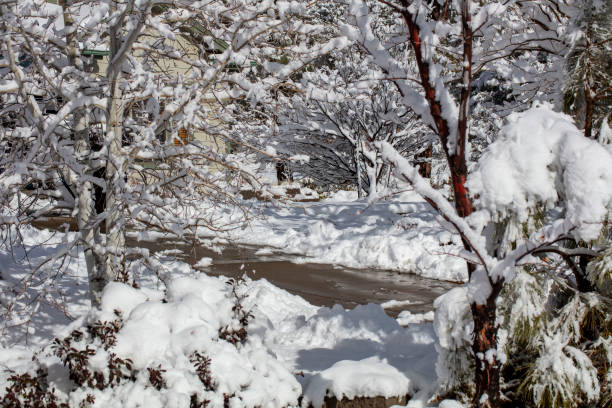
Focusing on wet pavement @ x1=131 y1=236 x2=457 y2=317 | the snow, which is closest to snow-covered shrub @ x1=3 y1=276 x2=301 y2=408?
wet pavement @ x1=131 y1=236 x2=457 y2=317

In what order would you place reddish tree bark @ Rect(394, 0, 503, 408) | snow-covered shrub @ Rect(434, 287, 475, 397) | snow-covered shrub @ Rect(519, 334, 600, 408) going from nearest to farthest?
reddish tree bark @ Rect(394, 0, 503, 408), snow-covered shrub @ Rect(519, 334, 600, 408), snow-covered shrub @ Rect(434, 287, 475, 397)

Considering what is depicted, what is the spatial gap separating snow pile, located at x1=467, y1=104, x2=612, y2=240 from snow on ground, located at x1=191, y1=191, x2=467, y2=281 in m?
5.93

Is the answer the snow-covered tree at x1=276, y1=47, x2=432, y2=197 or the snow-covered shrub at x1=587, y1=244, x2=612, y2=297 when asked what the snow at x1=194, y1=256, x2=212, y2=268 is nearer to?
the snow-covered tree at x1=276, y1=47, x2=432, y2=197

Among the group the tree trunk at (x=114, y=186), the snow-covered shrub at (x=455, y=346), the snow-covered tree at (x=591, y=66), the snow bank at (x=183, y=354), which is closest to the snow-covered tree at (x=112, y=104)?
the tree trunk at (x=114, y=186)

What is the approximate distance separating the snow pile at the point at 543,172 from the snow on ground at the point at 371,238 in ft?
19.4

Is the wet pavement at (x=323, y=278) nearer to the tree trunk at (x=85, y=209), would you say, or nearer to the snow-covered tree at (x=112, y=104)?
the tree trunk at (x=85, y=209)

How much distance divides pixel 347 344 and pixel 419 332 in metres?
0.85

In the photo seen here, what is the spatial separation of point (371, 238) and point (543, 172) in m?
8.50

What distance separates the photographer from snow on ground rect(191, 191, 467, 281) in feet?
34.8

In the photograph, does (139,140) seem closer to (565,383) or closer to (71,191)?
(71,191)

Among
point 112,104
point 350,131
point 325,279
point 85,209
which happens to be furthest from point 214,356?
point 350,131

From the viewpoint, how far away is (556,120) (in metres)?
3.43

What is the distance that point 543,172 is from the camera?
3223 mm

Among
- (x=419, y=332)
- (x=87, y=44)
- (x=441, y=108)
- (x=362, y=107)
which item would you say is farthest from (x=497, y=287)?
(x=362, y=107)
